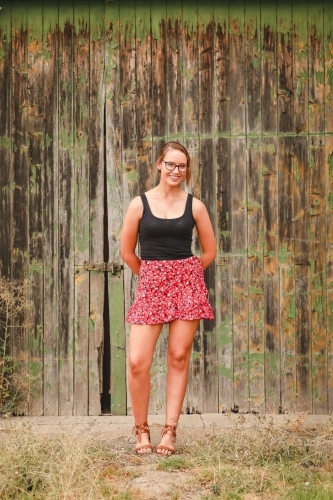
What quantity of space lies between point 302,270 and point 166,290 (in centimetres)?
150

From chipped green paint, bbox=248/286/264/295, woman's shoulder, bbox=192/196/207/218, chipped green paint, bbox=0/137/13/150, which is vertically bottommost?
chipped green paint, bbox=248/286/264/295

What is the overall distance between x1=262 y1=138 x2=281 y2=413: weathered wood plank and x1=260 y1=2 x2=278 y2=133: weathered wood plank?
5.8 inches

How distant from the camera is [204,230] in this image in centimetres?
473

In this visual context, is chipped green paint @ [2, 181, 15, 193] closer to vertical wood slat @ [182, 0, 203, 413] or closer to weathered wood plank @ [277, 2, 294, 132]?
vertical wood slat @ [182, 0, 203, 413]

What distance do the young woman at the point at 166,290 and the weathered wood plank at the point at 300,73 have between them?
4.79 ft

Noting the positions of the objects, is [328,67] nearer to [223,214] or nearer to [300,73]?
[300,73]

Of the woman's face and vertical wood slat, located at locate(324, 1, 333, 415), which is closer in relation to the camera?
the woman's face

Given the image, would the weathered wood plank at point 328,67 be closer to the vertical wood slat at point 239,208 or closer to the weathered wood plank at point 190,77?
the vertical wood slat at point 239,208

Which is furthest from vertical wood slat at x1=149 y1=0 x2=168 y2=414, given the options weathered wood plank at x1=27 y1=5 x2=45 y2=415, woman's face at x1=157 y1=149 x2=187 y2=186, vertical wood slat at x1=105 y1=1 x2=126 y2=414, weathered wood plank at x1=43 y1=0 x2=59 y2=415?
woman's face at x1=157 y1=149 x2=187 y2=186

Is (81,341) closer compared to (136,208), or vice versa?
(136,208)

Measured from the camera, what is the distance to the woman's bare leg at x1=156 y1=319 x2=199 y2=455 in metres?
4.60

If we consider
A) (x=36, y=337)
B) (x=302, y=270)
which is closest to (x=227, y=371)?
(x=302, y=270)

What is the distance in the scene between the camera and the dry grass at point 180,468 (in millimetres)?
3820

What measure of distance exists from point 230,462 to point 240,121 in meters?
2.55
